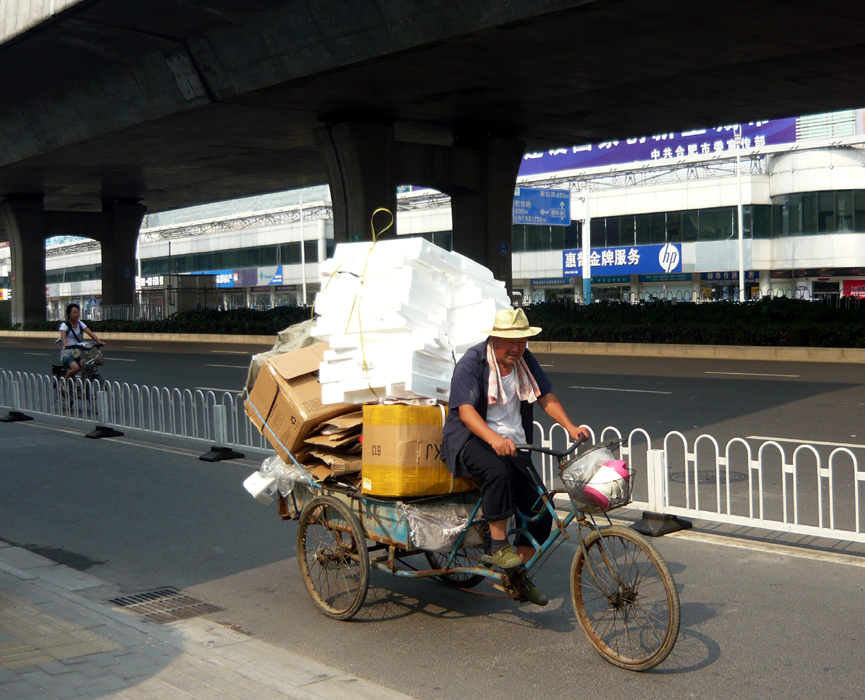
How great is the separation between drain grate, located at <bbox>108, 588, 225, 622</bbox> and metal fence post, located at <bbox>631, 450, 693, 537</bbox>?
3.24 metres

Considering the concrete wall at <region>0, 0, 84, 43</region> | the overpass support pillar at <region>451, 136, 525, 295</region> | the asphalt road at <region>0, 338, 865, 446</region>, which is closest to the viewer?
the asphalt road at <region>0, 338, 865, 446</region>

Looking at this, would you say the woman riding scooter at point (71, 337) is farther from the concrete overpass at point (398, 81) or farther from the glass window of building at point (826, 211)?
the glass window of building at point (826, 211)

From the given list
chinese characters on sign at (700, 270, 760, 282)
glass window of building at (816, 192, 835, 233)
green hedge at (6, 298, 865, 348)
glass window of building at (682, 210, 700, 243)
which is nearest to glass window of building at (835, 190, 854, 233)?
glass window of building at (816, 192, 835, 233)

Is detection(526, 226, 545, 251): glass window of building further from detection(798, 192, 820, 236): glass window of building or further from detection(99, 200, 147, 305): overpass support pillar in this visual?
detection(99, 200, 147, 305): overpass support pillar

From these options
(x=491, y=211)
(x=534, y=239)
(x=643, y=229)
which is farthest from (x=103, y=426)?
(x=534, y=239)

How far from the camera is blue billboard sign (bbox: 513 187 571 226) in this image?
43594 mm

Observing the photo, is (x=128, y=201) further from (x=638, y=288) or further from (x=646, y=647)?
(x=646, y=647)

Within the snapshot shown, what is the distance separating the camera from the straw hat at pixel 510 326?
16.5 ft

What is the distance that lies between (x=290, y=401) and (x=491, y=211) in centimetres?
2331

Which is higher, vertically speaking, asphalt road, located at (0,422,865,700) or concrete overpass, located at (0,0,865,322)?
concrete overpass, located at (0,0,865,322)

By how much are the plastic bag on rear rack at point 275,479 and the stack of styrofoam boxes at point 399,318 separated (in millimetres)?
559

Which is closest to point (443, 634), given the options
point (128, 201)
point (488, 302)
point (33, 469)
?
point (488, 302)

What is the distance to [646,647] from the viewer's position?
4.65 metres

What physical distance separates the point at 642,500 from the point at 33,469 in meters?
6.76
